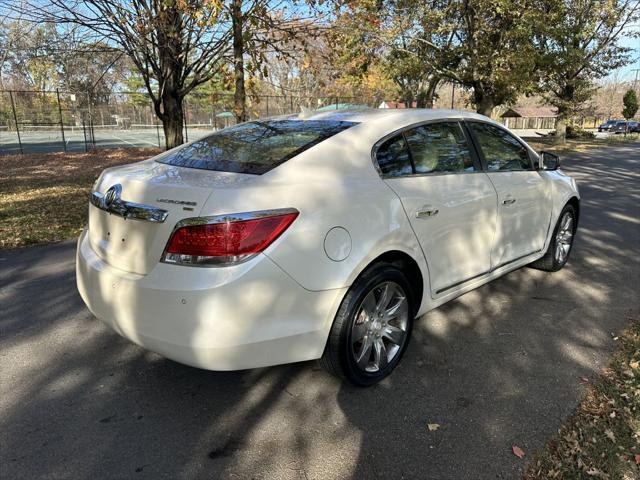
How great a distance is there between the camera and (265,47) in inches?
368

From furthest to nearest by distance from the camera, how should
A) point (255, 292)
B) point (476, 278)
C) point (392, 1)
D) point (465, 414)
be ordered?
point (392, 1)
point (476, 278)
point (465, 414)
point (255, 292)

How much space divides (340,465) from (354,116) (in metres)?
2.23

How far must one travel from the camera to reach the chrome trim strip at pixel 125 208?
2448mm

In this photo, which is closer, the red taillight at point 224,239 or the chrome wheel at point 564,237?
the red taillight at point 224,239

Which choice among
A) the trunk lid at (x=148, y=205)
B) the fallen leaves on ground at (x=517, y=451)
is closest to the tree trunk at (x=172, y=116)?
the trunk lid at (x=148, y=205)

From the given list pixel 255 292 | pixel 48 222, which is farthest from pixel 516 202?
pixel 48 222

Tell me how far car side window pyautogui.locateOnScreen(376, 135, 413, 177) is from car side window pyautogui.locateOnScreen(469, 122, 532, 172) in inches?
37.5

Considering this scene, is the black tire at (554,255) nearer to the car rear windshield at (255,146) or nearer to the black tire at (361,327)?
the black tire at (361,327)

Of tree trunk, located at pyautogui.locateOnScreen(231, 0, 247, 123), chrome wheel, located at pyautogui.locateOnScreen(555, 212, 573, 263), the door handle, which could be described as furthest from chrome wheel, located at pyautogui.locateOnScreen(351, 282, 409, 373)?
tree trunk, located at pyautogui.locateOnScreen(231, 0, 247, 123)

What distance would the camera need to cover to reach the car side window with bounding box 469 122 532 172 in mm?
3822

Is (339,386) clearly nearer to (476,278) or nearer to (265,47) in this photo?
(476,278)

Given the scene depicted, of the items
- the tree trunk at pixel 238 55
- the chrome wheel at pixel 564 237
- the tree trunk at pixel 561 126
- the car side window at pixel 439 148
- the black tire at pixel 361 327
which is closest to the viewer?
the black tire at pixel 361 327

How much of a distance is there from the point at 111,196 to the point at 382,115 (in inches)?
71.6

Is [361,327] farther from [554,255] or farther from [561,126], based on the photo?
[561,126]
